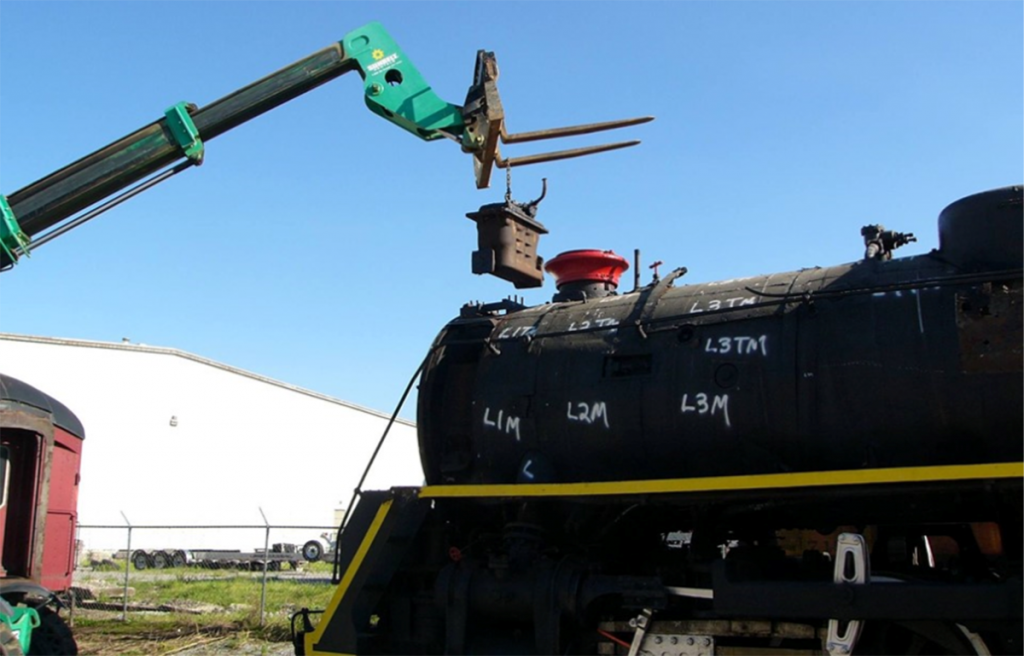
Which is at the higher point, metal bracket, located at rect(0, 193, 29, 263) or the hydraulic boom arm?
the hydraulic boom arm

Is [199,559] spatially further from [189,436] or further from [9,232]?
[9,232]

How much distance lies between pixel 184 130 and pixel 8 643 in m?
5.07

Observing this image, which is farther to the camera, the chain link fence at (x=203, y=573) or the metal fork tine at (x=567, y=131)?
the chain link fence at (x=203, y=573)

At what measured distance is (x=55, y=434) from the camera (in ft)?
36.2

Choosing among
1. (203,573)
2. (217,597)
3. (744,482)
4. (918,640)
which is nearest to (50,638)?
(744,482)

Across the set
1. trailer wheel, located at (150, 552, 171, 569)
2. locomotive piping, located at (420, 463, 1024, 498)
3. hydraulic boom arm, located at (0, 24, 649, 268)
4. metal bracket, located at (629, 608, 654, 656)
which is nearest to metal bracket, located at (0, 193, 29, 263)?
hydraulic boom arm, located at (0, 24, 649, 268)

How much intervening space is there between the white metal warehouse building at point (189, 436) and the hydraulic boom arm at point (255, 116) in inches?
772

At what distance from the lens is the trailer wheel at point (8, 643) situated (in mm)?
7809

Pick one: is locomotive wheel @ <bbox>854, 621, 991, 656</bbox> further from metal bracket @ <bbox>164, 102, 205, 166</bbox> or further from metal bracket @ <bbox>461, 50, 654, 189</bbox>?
metal bracket @ <bbox>164, 102, 205, 166</bbox>

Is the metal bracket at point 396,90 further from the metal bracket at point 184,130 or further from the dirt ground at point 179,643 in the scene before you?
the dirt ground at point 179,643

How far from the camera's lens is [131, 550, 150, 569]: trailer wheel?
30859 mm

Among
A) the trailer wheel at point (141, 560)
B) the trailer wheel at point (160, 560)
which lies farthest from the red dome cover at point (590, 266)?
the trailer wheel at point (141, 560)

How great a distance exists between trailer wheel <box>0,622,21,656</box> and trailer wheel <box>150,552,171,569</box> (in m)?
24.3

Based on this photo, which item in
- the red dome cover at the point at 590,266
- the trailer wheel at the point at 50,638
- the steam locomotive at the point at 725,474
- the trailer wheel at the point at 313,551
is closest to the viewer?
the steam locomotive at the point at 725,474
